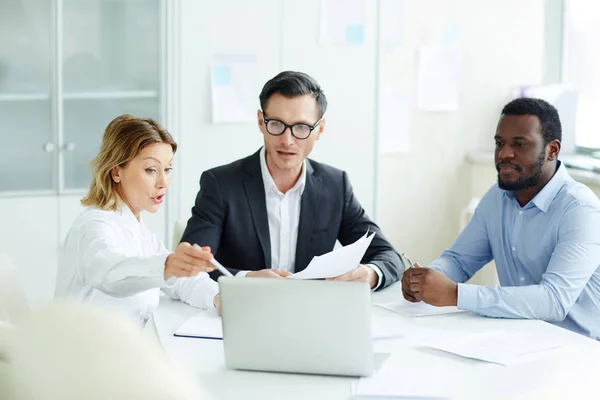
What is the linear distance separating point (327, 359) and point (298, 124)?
103 cm

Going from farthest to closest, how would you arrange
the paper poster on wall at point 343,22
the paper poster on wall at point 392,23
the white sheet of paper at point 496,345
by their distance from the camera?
the paper poster on wall at point 392,23 → the paper poster on wall at point 343,22 → the white sheet of paper at point 496,345

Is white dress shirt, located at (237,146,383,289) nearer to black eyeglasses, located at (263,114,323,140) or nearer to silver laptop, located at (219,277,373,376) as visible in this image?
black eyeglasses, located at (263,114,323,140)

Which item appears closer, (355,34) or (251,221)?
(251,221)

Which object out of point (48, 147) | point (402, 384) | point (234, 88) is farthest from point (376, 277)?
point (48, 147)

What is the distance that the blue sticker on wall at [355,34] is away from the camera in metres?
3.86

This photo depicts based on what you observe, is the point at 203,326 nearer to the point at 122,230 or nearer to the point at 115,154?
the point at 122,230

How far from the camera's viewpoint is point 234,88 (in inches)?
146

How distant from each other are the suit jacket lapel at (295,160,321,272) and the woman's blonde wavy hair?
534 millimetres

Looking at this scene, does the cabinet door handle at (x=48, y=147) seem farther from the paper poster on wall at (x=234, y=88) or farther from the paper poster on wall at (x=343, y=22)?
the paper poster on wall at (x=343, y=22)

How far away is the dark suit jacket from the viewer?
8.08 ft

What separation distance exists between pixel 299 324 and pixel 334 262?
0.27 m

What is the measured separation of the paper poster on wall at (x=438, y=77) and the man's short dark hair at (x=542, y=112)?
1.91 meters

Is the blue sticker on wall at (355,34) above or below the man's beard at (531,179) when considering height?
above

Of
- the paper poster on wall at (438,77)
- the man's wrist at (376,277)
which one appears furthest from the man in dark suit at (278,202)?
the paper poster on wall at (438,77)
